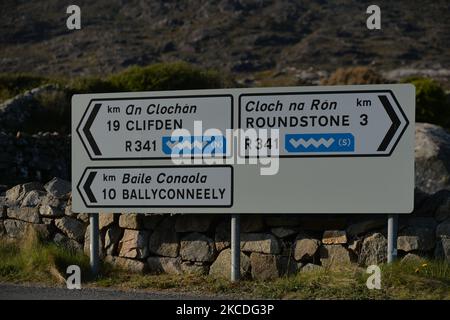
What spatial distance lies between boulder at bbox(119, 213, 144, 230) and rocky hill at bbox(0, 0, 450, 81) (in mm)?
38180

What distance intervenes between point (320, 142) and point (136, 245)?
8.26ft

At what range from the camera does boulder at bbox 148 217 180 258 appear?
8820mm

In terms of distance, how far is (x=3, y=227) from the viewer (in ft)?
31.8

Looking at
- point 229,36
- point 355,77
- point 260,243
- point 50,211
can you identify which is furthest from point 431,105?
point 229,36

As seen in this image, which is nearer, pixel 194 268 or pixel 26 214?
pixel 194 268

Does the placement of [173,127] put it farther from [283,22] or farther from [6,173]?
[283,22]

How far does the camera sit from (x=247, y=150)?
8336 millimetres

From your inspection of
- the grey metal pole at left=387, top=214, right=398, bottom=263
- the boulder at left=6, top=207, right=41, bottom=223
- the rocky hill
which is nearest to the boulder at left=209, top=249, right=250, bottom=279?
the grey metal pole at left=387, top=214, right=398, bottom=263

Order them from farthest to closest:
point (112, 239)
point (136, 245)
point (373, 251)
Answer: point (112, 239), point (136, 245), point (373, 251)

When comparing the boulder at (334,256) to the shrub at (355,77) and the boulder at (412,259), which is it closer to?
the boulder at (412,259)

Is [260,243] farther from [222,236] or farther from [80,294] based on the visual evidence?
[80,294]

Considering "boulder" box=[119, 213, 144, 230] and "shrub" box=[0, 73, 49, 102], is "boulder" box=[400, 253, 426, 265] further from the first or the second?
"shrub" box=[0, 73, 49, 102]

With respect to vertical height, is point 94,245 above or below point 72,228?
below
